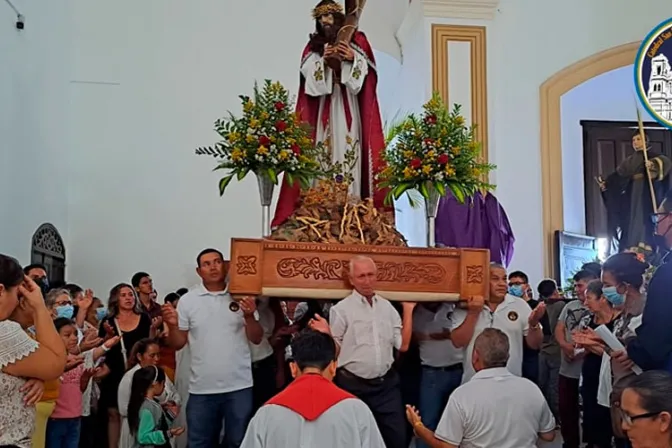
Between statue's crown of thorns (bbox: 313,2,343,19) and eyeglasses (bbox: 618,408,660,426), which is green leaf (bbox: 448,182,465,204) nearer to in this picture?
statue's crown of thorns (bbox: 313,2,343,19)

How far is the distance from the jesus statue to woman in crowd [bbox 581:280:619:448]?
1.46 metres

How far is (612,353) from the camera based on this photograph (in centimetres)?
349

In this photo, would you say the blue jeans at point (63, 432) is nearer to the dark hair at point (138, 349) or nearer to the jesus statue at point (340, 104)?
the dark hair at point (138, 349)

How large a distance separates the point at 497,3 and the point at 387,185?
4.53 metres

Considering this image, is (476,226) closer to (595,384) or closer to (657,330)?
(595,384)

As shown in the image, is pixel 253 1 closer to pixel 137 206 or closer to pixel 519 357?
pixel 137 206

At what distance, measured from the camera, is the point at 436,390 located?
4.57m

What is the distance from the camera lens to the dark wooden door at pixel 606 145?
10.2 m

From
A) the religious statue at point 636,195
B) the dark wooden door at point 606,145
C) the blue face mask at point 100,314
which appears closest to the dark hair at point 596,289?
the religious statue at point 636,195

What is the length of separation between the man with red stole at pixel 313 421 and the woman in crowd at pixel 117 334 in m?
2.74

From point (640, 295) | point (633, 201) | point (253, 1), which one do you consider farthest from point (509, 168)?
point (640, 295)

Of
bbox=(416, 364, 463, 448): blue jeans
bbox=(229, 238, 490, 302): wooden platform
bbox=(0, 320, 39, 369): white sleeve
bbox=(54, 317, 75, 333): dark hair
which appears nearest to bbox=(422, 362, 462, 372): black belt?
bbox=(416, 364, 463, 448): blue jeans

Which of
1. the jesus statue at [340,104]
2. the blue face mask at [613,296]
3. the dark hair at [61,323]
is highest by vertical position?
the jesus statue at [340,104]

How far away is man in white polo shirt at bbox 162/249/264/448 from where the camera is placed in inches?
170
